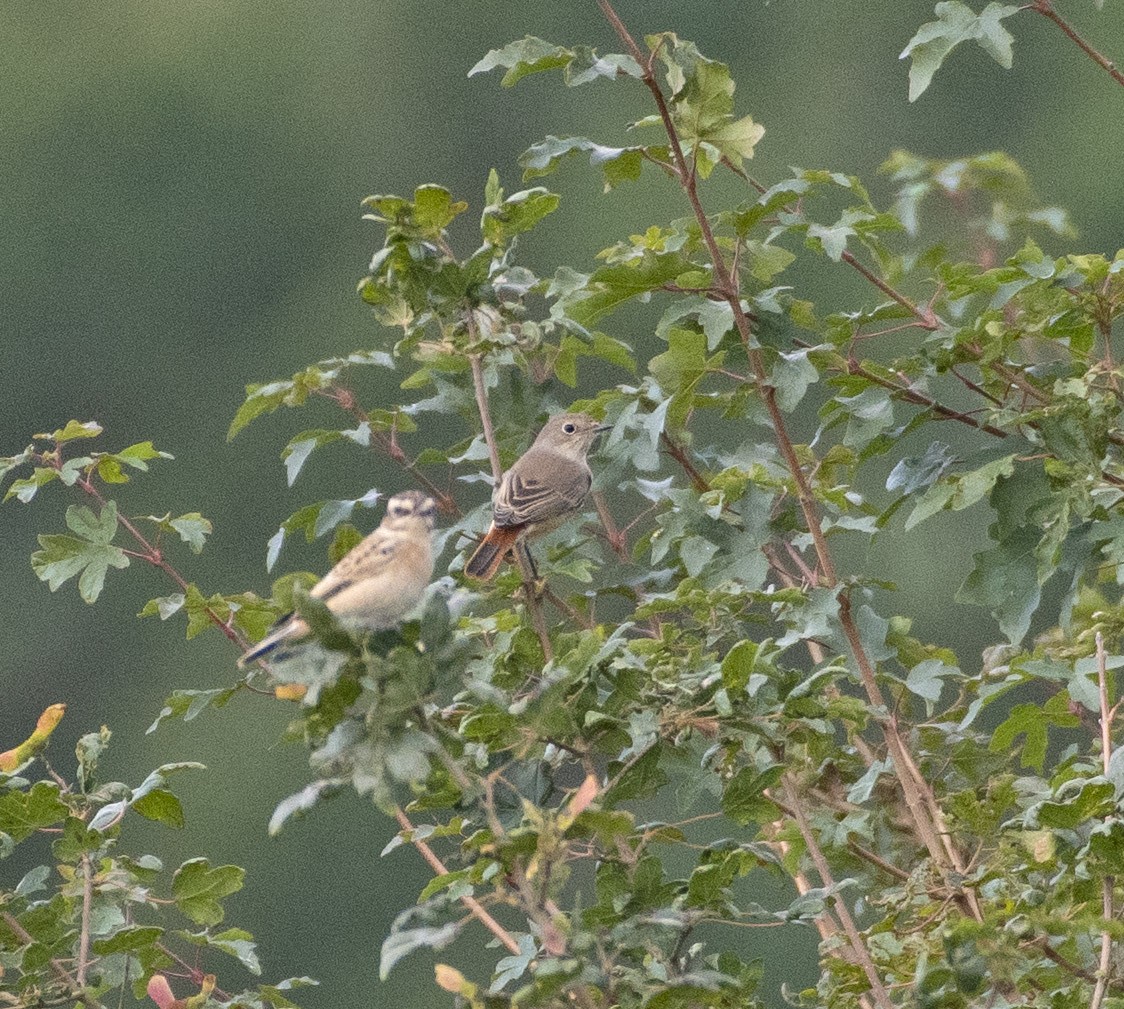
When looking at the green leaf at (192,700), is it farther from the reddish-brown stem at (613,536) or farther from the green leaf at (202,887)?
the reddish-brown stem at (613,536)

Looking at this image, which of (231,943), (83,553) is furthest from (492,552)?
(231,943)

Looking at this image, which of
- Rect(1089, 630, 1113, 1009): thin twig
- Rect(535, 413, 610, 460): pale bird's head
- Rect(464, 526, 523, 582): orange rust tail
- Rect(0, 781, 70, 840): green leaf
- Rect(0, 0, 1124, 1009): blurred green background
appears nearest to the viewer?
Rect(1089, 630, 1113, 1009): thin twig

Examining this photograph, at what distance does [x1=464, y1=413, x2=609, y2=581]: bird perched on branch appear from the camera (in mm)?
2814

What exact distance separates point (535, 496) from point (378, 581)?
1.27m

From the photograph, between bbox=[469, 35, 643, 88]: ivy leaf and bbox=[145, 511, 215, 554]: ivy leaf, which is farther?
bbox=[145, 511, 215, 554]: ivy leaf

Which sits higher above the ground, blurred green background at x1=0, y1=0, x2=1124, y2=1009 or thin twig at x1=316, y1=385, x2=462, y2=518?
thin twig at x1=316, y1=385, x2=462, y2=518

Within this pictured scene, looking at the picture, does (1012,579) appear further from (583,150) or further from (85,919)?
(85,919)

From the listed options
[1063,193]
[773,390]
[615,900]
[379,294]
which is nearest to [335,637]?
[615,900]

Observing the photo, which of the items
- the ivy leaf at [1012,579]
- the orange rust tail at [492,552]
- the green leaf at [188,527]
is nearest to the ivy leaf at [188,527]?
the green leaf at [188,527]

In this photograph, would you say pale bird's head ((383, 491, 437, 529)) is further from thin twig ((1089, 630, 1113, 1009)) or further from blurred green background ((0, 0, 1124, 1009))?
blurred green background ((0, 0, 1124, 1009))

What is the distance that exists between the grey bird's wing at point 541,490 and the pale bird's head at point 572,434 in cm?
7

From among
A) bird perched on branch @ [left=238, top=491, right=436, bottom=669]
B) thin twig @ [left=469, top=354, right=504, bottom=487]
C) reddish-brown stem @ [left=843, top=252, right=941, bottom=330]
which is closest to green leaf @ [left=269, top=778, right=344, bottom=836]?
bird perched on branch @ [left=238, top=491, right=436, bottom=669]

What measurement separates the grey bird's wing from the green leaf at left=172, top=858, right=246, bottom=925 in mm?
677

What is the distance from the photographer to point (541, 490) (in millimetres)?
3186
